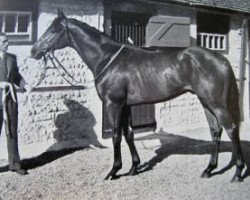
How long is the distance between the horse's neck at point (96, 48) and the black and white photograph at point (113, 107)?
0.6 inches

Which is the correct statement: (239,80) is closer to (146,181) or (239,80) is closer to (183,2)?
(183,2)

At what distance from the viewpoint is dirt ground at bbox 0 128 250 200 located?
5.40 meters

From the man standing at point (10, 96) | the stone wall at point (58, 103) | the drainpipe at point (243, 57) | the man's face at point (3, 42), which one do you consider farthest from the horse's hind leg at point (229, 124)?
the drainpipe at point (243, 57)

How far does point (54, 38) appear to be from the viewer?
20.6 feet

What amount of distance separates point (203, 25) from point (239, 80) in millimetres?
2058

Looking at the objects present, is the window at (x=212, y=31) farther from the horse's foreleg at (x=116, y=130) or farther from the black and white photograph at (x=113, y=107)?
the horse's foreleg at (x=116, y=130)

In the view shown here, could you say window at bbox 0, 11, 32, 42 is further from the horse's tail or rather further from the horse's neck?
the horse's tail

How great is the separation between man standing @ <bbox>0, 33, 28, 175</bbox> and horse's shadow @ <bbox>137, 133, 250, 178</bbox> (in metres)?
2.08


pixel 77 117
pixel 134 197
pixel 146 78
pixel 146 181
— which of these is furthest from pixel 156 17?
pixel 134 197

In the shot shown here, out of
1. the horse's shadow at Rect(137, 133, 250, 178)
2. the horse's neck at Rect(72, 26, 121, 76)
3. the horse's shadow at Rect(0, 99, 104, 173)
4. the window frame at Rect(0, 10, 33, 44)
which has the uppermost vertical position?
the window frame at Rect(0, 10, 33, 44)

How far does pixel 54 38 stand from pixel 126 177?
8.06 ft

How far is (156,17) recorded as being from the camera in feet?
31.3

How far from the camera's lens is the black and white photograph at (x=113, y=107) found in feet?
19.1

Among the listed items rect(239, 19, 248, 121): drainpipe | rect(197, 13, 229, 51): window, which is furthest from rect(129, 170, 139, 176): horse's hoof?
rect(239, 19, 248, 121): drainpipe
